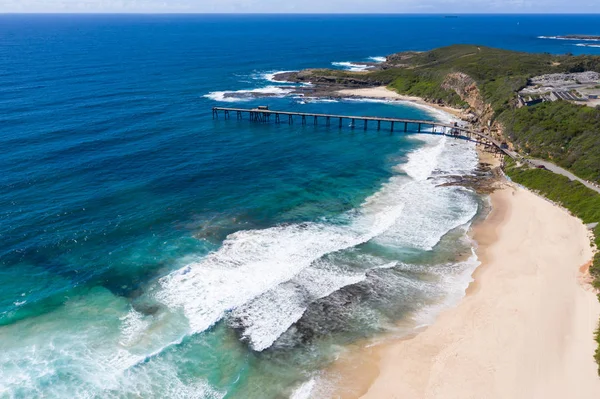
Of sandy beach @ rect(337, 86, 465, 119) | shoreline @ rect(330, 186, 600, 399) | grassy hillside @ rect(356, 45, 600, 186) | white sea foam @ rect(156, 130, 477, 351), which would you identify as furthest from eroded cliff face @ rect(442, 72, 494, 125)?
shoreline @ rect(330, 186, 600, 399)

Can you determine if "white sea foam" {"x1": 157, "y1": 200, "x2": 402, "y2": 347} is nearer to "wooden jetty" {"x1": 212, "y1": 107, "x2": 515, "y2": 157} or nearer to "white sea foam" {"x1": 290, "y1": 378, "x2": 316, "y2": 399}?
"white sea foam" {"x1": 290, "y1": 378, "x2": 316, "y2": 399}

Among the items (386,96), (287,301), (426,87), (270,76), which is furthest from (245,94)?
(287,301)

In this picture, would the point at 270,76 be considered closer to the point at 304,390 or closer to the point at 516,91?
the point at 516,91

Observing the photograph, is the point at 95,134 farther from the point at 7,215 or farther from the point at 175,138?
the point at 7,215

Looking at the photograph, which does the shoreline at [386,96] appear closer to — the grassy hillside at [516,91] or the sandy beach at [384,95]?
the sandy beach at [384,95]

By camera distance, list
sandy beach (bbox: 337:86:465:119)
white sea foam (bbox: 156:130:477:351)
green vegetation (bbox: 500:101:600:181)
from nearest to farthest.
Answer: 1. white sea foam (bbox: 156:130:477:351)
2. green vegetation (bbox: 500:101:600:181)
3. sandy beach (bbox: 337:86:465:119)

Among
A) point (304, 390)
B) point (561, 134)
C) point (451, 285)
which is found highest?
point (561, 134)

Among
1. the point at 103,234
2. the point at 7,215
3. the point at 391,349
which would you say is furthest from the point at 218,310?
the point at 7,215
